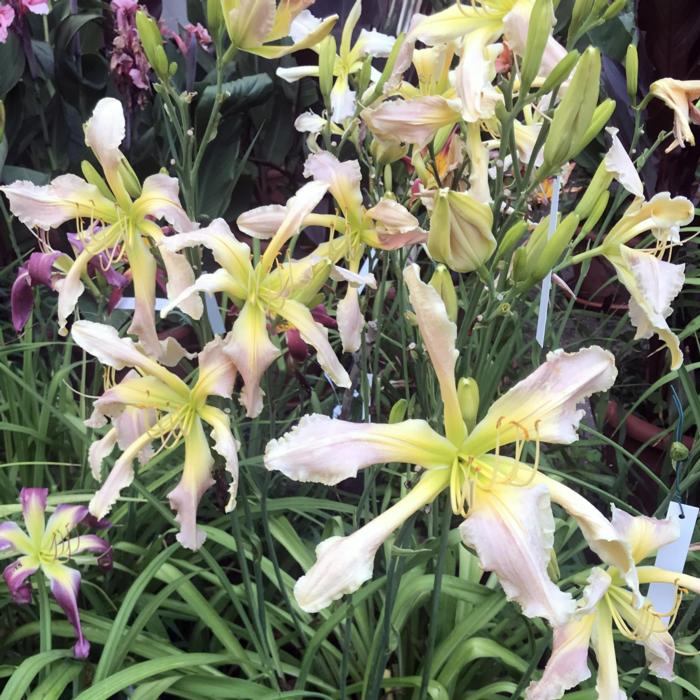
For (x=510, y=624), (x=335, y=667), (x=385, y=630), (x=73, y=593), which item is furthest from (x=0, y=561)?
(x=510, y=624)

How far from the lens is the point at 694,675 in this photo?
→ 89 cm

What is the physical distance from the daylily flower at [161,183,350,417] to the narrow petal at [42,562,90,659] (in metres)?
0.35

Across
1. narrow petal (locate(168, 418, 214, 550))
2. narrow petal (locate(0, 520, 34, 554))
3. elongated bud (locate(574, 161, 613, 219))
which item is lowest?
narrow petal (locate(0, 520, 34, 554))

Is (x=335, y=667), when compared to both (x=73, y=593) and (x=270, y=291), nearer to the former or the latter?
(x=73, y=593)

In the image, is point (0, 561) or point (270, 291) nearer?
point (270, 291)

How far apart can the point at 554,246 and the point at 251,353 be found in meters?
0.28

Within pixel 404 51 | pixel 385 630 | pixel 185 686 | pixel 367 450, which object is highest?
pixel 404 51

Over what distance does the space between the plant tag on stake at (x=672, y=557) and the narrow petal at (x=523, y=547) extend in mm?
227

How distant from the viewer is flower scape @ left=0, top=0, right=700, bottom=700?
0.55m

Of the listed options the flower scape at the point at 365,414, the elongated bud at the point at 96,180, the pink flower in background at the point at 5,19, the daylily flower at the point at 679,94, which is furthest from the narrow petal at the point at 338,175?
the pink flower in background at the point at 5,19

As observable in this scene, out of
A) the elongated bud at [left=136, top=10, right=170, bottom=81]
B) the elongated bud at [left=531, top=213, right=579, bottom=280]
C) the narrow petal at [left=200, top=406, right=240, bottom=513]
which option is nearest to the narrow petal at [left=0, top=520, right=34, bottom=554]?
the narrow petal at [left=200, top=406, right=240, bottom=513]

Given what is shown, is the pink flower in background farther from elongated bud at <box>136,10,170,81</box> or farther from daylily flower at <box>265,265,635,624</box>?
daylily flower at <box>265,265,635,624</box>

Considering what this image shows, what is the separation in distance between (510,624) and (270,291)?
22.2 inches

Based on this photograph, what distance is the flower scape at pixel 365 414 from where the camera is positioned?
553 millimetres
